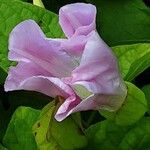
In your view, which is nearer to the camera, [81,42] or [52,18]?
[81,42]

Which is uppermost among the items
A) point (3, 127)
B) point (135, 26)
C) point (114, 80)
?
point (114, 80)

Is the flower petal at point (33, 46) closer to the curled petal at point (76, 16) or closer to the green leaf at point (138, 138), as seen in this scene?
the curled petal at point (76, 16)

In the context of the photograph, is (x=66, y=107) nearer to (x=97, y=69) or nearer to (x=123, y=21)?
(x=97, y=69)

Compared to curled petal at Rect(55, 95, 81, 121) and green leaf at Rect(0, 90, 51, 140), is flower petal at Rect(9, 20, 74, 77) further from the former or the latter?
green leaf at Rect(0, 90, 51, 140)

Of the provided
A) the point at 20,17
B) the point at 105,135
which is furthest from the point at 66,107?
the point at 20,17

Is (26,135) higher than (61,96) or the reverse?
the reverse

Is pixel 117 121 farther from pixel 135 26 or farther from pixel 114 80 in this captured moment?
pixel 135 26

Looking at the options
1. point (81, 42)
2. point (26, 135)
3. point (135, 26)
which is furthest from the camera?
point (135, 26)

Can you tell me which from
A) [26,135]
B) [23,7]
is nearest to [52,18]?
[23,7]
